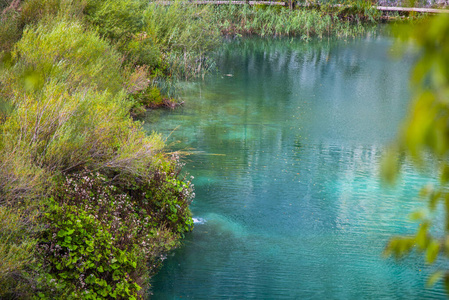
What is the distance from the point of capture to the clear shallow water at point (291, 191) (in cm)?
566

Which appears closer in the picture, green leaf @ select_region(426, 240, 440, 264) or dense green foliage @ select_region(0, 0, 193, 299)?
green leaf @ select_region(426, 240, 440, 264)

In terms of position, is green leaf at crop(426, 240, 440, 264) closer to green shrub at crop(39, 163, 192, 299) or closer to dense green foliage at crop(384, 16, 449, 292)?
dense green foliage at crop(384, 16, 449, 292)

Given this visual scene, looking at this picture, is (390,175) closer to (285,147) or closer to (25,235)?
(25,235)

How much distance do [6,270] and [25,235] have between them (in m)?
0.50

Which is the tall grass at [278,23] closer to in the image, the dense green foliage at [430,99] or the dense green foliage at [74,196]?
the dense green foliage at [74,196]

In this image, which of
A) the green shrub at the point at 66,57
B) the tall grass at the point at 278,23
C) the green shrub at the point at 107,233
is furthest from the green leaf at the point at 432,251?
the tall grass at the point at 278,23

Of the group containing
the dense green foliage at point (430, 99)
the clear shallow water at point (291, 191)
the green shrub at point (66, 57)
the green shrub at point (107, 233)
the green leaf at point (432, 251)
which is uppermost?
the dense green foliage at point (430, 99)

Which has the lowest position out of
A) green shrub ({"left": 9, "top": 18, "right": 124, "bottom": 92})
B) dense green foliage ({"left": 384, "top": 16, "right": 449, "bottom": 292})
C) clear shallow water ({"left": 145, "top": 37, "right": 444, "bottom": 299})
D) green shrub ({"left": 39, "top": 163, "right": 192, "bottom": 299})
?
clear shallow water ({"left": 145, "top": 37, "right": 444, "bottom": 299})

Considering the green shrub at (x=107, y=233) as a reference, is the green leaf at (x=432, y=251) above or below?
above

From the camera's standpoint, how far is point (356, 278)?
5762 millimetres

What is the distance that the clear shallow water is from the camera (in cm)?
566

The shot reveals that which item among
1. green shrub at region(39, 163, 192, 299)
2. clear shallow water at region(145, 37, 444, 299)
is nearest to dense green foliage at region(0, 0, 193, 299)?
green shrub at region(39, 163, 192, 299)

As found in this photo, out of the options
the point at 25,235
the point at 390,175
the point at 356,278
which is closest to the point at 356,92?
the point at 356,278

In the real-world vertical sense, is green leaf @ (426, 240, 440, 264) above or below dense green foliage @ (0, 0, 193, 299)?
above
